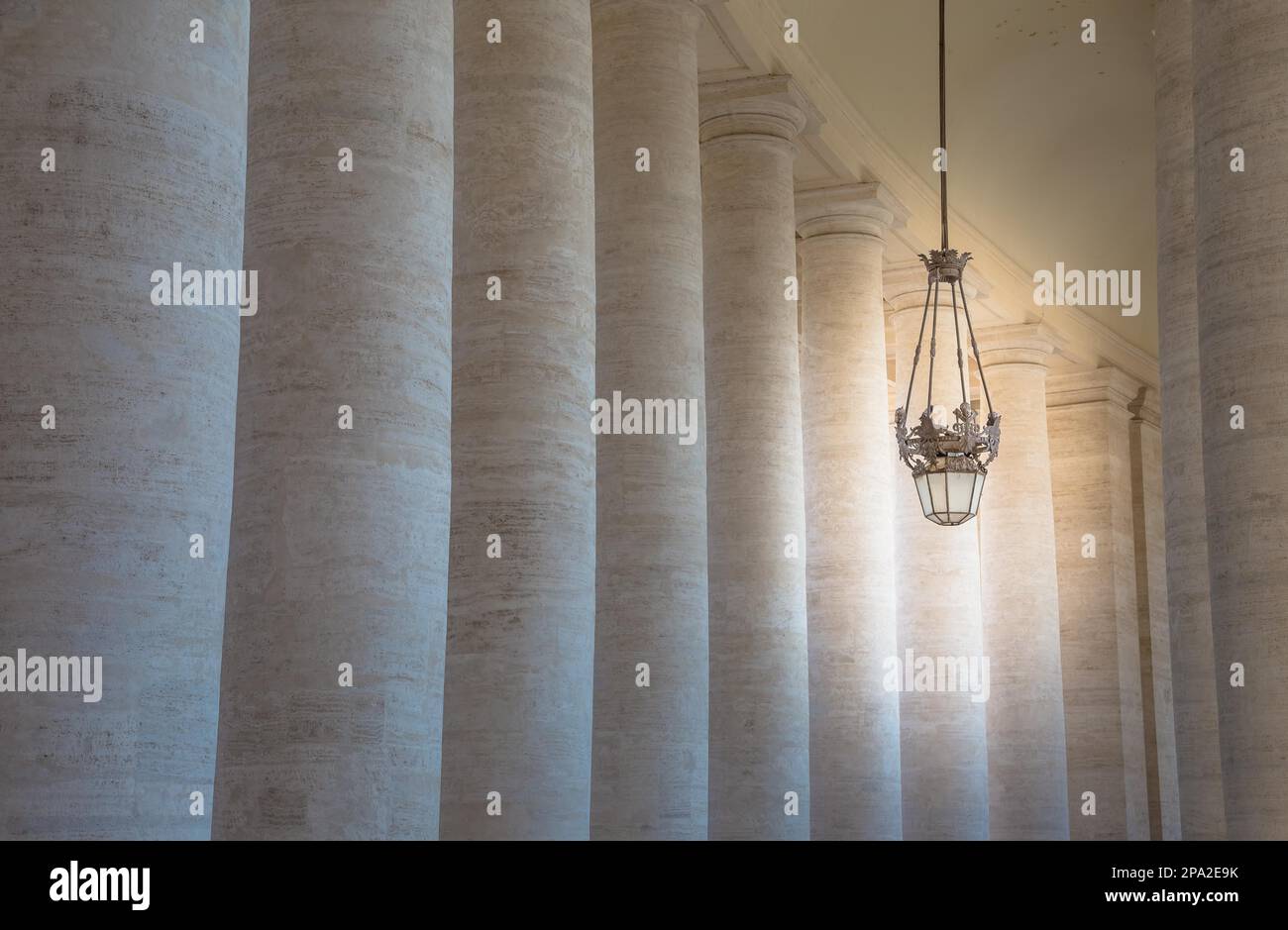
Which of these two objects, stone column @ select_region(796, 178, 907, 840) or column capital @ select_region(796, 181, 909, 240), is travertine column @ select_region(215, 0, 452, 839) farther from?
column capital @ select_region(796, 181, 909, 240)

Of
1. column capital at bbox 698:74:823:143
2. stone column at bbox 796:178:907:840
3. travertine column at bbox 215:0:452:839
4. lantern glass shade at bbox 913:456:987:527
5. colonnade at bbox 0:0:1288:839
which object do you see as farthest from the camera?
stone column at bbox 796:178:907:840

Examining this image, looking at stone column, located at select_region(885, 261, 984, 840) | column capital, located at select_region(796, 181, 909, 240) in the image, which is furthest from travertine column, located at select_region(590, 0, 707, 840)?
stone column, located at select_region(885, 261, 984, 840)

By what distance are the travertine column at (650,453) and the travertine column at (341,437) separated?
11.2m

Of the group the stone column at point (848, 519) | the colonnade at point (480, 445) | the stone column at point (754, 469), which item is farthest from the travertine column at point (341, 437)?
the stone column at point (848, 519)

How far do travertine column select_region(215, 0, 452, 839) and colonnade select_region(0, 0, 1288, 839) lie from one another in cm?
4

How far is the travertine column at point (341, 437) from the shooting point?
1499 centimetres

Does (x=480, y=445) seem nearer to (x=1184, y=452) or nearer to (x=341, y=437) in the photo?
(x=341, y=437)

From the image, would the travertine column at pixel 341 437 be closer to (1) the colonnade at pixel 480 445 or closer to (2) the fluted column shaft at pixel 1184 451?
(1) the colonnade at pixel 480 445

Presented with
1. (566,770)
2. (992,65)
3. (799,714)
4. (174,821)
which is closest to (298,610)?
(174,821)

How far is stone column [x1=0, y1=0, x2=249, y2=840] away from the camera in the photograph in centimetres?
1190

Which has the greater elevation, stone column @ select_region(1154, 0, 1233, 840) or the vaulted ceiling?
the vaulted ceiling

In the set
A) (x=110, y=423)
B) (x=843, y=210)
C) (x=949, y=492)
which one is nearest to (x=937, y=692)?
(x=843, y=210)
